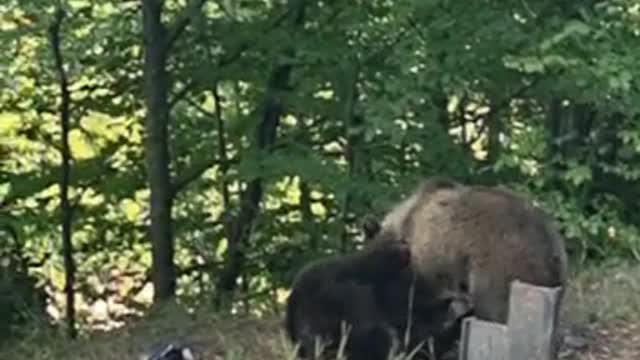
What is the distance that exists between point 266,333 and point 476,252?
5.32 feet

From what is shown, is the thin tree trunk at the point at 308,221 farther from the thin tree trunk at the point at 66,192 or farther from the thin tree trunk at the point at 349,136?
the thin tree trunk at the point at 66,192

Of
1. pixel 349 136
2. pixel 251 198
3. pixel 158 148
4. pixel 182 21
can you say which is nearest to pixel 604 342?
pixel 349 136

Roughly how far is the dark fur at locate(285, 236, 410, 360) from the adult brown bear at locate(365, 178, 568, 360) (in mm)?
60

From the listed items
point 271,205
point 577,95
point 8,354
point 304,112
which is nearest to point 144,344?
point 8,354

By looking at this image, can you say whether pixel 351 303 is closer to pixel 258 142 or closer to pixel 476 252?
pixel 476 252

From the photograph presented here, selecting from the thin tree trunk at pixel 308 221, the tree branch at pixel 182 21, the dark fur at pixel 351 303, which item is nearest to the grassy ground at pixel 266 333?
the dark fur at pixel 351 303

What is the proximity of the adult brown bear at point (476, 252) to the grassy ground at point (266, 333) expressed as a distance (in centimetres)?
50

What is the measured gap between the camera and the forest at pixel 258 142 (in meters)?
8.91

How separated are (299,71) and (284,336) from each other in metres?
4.80

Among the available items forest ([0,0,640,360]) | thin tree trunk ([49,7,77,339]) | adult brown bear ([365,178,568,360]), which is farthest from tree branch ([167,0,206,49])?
adult brown bear ([365,178,568,360])

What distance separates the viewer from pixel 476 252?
5.68m

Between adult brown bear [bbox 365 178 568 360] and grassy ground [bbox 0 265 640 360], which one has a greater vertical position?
adult brown bear [bbox 365 178 568 360]

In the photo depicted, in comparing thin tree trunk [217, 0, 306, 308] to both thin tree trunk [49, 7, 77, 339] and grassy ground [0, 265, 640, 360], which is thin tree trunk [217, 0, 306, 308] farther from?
grassy ground [0, 265, 640, 360]

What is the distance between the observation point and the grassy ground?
20.2 feet
